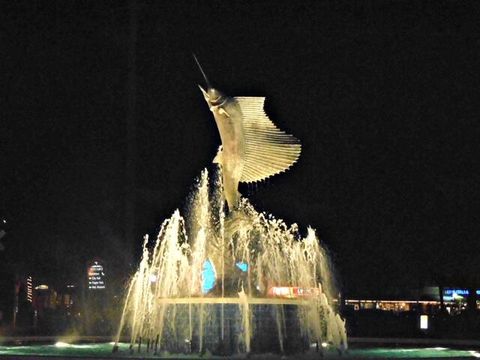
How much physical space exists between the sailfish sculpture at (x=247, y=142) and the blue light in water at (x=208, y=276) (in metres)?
2.10

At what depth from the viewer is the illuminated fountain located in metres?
21.1

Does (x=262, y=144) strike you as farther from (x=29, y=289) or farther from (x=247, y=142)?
(x=29, y=289)

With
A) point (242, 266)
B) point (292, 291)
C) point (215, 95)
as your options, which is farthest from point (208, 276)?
point (215, 95)

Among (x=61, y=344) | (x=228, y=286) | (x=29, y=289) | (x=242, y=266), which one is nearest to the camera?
(x=228, y=286)

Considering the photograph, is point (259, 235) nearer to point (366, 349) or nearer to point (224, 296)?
point (224, 296)

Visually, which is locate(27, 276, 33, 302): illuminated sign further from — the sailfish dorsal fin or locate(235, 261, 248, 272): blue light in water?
the sailfish dorsal fin

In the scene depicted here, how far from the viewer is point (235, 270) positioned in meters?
22.6

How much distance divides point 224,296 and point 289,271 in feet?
12.1

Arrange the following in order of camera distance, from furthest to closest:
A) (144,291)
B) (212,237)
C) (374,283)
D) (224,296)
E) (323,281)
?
(374,283) < (323,281) < (144,291) < (212,237) < (224,296)

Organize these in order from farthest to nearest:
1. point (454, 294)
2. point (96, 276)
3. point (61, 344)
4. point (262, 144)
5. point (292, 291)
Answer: point (454, 294)
point (96, 276)
point (61, 344)
point (292, 291)
point (262, 144)

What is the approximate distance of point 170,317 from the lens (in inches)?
856

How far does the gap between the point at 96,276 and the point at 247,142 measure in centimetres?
3380

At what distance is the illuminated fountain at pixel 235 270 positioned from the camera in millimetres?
21094

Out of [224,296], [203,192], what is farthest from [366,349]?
[203,192]
